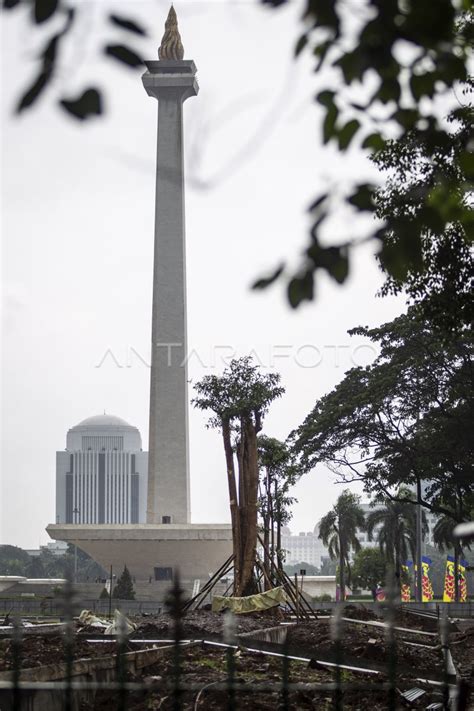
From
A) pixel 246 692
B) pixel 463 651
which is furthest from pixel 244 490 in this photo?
pixel 246 692

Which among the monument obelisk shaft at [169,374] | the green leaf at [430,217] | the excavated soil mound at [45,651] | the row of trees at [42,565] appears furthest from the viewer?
the row of trees at [42,565]

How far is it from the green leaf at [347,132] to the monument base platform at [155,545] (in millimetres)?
55110

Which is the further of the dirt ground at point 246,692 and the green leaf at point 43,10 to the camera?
the dirt ground at point 246,692

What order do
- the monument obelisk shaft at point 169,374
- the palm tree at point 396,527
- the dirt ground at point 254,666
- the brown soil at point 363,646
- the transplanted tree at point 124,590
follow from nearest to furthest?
the dirt ground at point 254,666, the brown soil at point 363,646, the transplanted tree at point 124,590, the monument obelisk shaft at point 169,374, the palm tree at point 396,527

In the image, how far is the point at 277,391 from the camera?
33750mm

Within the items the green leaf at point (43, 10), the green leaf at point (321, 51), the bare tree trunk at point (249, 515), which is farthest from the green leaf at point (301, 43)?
the bare tree trunk at point (249, 515)

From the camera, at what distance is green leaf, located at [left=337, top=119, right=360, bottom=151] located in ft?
11.1

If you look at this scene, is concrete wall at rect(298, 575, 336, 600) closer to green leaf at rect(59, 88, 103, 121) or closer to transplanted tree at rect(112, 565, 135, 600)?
transplanted tree at rect(112, 565, 135, 600)

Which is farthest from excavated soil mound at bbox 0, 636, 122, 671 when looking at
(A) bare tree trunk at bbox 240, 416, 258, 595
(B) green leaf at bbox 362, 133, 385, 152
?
(A) bare tree trunk at bbox 240, 416, 258, 595

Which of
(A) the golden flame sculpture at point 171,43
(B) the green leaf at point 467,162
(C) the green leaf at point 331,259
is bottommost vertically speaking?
(C) the green leaf at point 331,259

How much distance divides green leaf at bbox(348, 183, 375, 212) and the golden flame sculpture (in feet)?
220

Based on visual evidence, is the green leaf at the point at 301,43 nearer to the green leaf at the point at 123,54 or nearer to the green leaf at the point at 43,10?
the green leaf at the point at 123,54

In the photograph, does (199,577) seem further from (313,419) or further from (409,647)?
(409,647)

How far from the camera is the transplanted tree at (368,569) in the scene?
71.4 meters
